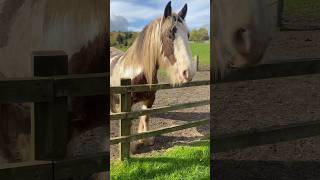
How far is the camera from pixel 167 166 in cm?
393

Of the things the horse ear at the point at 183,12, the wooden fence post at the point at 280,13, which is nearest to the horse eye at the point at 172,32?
the horse ear at the point at 183,12

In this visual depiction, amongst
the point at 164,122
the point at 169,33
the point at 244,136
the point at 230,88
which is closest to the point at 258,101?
the point at 230,88

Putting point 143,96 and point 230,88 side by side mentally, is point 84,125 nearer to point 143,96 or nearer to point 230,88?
point 230,88

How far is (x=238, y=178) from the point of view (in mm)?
3150

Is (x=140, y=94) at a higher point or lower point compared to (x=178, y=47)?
lower

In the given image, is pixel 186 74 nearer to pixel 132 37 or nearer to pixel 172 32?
pixel 172 32

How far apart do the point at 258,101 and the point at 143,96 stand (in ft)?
4.40

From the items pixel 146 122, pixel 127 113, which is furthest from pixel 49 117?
pixel 146 122

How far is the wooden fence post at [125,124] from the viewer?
389 cm

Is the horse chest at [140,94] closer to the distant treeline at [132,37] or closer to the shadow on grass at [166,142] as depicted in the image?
the distant treeline at [132,37]

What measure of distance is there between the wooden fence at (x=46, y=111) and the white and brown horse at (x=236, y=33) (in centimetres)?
103

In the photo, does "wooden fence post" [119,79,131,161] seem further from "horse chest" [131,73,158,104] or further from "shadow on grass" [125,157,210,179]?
"horse chest" [131,73,158,104]

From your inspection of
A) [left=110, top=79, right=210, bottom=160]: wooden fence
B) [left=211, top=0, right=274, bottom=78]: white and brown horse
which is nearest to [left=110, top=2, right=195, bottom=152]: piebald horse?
[left=110, top=79, right=210, bottom=160]: wooden fence

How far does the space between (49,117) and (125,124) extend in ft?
7.24
